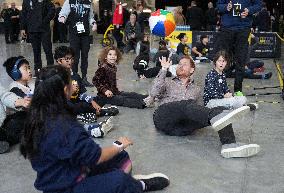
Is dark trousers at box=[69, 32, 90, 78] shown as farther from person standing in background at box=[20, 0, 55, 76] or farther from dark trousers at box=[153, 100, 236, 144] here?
dark trousers at box=[153, 100, 236, 144]

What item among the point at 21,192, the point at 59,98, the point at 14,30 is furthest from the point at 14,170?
the point at 14,30

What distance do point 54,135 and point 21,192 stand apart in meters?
1.27

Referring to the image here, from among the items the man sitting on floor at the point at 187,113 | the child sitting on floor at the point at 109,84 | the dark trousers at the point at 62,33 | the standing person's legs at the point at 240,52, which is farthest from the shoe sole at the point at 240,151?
the dark trousers at the point at 62,33

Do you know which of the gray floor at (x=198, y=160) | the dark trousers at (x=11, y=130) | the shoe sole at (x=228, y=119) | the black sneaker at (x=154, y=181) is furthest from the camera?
the dark trousers at (x=11, y=130)

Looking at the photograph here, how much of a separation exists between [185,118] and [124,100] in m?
2.03

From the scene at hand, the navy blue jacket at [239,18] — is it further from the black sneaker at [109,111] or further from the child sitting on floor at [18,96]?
the child sitting on floor at [18,96]

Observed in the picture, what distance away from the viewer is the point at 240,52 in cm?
766

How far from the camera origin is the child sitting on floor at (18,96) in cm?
505

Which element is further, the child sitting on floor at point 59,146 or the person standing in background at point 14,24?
the person standing in background at point 14,24

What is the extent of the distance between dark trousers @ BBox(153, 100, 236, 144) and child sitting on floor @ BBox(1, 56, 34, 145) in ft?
5.04

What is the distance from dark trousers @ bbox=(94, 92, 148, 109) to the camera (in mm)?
7031

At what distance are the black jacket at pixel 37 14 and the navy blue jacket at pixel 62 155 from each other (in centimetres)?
675

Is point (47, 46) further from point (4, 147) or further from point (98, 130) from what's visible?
point (4, 147)

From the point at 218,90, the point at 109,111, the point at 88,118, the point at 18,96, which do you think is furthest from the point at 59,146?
the point at 218,90
